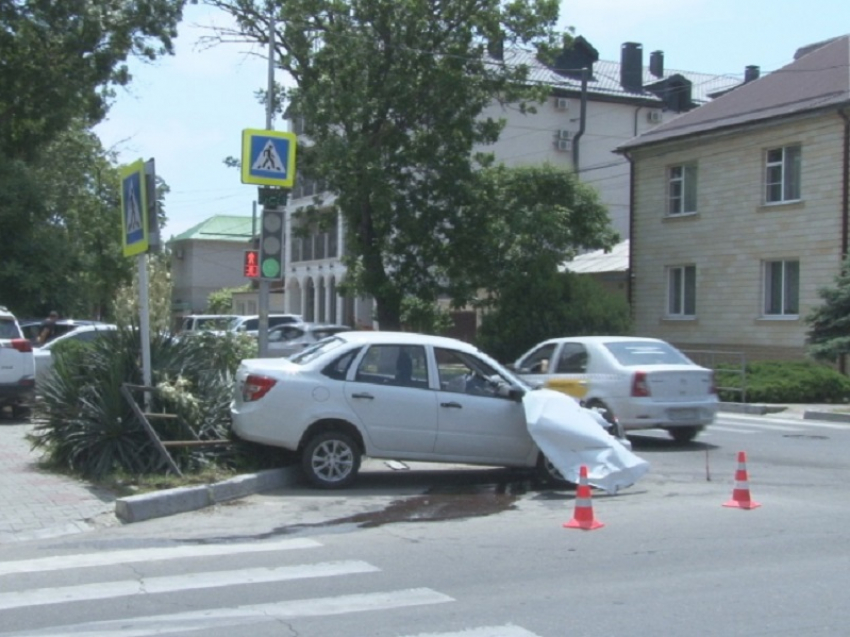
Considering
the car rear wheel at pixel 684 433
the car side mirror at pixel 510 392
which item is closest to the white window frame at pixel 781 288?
the car rear wheel at pixel 684 433

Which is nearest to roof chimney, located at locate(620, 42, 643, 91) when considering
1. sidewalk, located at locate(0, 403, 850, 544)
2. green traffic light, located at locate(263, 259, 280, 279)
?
green traffic light, located at locate(263, 259, 280, 279)

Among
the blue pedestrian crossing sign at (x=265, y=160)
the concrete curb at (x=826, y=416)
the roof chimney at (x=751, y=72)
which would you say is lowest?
the concrete curb at (x=826, y=416)

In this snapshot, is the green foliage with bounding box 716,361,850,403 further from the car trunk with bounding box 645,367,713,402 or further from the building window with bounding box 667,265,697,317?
the car trunk with bounding box 645,367,713,402

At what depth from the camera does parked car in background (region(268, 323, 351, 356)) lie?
27.4 metres

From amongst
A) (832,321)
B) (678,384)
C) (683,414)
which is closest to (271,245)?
(678,384)

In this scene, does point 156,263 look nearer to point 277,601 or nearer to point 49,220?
point 277,601

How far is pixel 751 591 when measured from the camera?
7520mm

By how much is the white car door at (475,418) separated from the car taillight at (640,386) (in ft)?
13.1

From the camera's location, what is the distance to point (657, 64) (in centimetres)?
5862

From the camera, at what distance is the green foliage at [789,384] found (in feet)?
81.9

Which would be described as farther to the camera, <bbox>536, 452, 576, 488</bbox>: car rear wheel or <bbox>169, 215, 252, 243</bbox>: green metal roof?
<bbox>169, 215, 252, 243</bbox>: green metal roof

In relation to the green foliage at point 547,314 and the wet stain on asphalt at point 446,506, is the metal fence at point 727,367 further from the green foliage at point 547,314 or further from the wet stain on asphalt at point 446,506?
the wet stain on asphalt at point 446,506

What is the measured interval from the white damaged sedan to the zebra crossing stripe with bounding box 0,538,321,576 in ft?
8.21

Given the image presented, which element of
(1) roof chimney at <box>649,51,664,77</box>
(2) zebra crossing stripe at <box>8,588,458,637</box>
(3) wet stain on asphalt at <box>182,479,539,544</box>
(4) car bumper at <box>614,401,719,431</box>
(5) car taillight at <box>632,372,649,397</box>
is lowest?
(2) zebra crossing stripe at <box>8,588,458,637</box>
